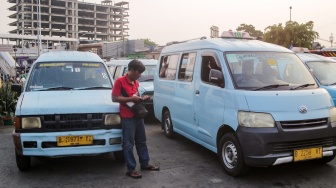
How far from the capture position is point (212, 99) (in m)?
5.09

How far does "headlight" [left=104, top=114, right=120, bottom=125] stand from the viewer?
481 centimetres

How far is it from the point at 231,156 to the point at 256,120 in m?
0.75

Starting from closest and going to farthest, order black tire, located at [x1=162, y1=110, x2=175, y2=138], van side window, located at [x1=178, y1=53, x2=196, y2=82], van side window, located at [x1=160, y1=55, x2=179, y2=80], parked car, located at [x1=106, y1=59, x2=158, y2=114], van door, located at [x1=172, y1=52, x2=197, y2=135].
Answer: van door, located at [x1=172, y1=52, x2=197, y2=135] < van side window, located at [x1=178, y1=53, x2=196, y2=82] < van side window, located at [x1=160, y1=55, x2=179, y2=80] < black tire, located at [x1=162, y1=110, x2=175, y2=138] < parked car, located at [x1=106, y1=59, x2=158, y2=114]

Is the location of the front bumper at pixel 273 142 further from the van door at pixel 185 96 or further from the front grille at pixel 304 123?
the van door at pixel 185 96

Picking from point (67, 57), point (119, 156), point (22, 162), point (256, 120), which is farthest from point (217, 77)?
point (22, 162)

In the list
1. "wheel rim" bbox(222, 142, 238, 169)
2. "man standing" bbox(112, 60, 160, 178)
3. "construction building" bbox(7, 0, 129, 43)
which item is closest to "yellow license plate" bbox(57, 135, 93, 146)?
"man standing" bbox(112, 60, 160, 178)

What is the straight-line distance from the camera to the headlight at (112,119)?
15.8 feet

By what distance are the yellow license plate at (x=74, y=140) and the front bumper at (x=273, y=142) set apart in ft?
6.91

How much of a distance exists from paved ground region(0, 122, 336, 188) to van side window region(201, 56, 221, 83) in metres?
1.43

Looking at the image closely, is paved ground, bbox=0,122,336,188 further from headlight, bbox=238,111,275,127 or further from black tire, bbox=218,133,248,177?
headlight, bbox=238,111,275,127

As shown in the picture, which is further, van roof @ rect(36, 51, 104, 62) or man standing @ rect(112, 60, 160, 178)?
van roof @ rect(36, 51, 104, 62)

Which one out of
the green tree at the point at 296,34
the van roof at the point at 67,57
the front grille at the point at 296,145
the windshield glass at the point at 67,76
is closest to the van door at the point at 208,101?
the front grille at the point at 296,145

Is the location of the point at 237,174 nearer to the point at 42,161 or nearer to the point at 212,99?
the point at 212,99

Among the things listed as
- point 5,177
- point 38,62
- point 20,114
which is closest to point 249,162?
point 20,114
